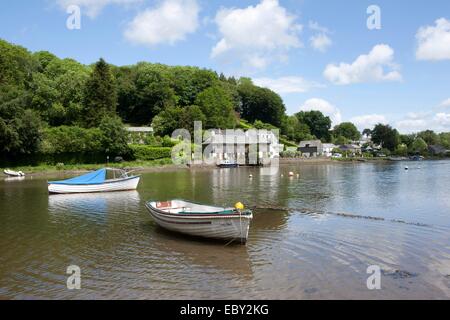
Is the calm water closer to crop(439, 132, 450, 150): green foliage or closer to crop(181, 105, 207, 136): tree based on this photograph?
crop(181, 105, 207, 136): tree

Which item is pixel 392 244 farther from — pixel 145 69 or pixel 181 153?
pixel 145 69

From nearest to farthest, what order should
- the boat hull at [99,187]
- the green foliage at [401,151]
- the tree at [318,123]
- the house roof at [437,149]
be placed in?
the boat hull at [99,187]
the green foliage at [401,151]
the house roof at [437,149]
the tree at [318,123]

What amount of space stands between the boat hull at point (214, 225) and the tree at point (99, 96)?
68313 mm

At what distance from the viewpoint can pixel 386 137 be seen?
15238 cm

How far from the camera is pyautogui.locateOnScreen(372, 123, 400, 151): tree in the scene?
497 feet

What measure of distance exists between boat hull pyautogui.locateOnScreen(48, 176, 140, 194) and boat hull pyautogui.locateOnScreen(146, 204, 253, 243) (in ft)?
66.0

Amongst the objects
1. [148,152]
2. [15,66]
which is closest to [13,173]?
[148,152]

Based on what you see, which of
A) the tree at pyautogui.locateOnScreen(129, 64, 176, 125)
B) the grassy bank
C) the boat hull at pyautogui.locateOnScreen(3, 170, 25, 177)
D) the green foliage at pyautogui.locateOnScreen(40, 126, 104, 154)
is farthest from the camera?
the tree at pyautogui.locateOnScreen(129, 64, 176, 125)

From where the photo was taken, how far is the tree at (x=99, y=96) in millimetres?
83312

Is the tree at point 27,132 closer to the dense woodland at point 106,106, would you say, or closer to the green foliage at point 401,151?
the dense woodland at point 106,106

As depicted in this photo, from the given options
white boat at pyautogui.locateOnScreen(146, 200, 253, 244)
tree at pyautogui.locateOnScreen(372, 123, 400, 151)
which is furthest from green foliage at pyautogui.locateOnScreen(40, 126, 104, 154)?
tree at pyautogui.locateOnScreen(372, 123, 400, 151)

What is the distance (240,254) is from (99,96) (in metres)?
75.7

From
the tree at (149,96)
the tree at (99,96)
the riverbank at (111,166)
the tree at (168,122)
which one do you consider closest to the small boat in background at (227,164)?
the riverbank at (111,166)

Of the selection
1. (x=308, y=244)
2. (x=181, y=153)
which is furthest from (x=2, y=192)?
(x=181, y=153)
